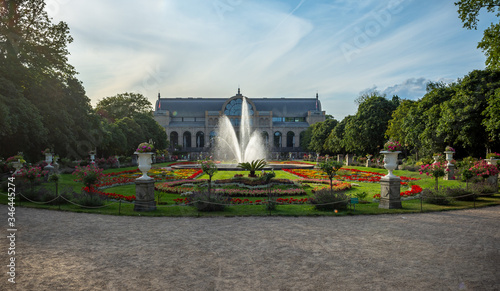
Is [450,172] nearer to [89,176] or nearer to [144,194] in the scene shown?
[144,194]

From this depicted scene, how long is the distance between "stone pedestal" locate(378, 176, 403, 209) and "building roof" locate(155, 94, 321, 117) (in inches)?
3139

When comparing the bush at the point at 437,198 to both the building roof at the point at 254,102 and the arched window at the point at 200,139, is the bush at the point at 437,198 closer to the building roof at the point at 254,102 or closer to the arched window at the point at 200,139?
the arched window at the point at 200,139

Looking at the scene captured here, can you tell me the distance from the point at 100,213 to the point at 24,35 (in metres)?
19.5

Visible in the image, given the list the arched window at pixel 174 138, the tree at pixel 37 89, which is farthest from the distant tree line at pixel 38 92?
the arched window at pixel 174 138

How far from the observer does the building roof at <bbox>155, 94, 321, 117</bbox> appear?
9081 centimetres

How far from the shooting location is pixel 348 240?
7238mm

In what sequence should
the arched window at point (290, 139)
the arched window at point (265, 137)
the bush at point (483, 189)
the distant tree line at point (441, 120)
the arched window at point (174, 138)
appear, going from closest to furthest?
1. the bush at point (483, 189)
2. the distant tree line at point (441, 120)
3. the arched window at point (265, 137)
4. the arched window at point (174, 138)
5. the arched window at point (290, 139)

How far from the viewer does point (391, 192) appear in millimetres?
11117

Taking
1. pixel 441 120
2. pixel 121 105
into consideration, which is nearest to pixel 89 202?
pixel 441 120

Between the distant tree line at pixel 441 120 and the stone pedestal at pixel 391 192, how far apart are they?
1046 cm

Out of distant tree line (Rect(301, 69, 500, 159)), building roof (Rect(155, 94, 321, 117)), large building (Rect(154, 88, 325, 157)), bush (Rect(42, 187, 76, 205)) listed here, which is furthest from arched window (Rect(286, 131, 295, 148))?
bush (Rect(42, 187, 76, 205))

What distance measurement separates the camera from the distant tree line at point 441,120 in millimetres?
22703

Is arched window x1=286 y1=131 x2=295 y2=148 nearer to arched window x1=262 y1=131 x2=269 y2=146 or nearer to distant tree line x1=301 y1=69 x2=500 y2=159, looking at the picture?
arched window x1=262 y1=131 x2=269 y2=146

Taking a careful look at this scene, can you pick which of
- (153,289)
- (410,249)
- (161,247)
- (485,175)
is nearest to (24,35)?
(161,247)
